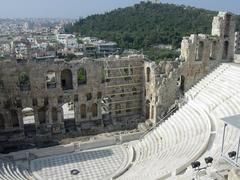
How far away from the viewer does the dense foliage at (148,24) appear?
8769 centimetres

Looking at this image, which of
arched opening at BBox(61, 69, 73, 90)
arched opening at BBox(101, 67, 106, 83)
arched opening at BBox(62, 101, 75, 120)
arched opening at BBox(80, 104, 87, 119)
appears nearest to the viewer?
arched opening at BBox(61, 69, 73, 90)

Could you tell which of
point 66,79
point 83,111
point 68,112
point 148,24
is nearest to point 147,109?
point 83,111

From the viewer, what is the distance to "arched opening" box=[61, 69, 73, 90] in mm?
31328

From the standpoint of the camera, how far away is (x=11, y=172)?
21.6 metres

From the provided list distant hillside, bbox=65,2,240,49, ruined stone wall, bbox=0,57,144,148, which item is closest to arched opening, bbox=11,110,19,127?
ruined stone wall, bbox=0,57,144,148

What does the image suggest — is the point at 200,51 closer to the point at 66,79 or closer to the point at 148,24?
the point at 66,79

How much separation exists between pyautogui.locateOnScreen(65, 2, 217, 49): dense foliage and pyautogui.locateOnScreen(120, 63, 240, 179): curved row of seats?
56.4 m

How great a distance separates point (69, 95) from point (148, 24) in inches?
3012

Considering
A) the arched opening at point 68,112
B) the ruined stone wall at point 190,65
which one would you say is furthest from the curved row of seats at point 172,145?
the arched opening at point 68,112

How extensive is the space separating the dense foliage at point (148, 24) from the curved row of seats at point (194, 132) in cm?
5643

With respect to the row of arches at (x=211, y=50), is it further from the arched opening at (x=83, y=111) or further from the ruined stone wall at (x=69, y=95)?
the arched opening at (x=83, y=111)

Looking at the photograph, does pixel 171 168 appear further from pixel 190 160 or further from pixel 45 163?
pixel 45 163

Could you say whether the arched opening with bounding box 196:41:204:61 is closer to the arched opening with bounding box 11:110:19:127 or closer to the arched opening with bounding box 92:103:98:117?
the arched opening with bounding box 92:103:98:117

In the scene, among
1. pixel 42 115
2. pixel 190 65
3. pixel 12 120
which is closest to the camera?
pixel 12 120
